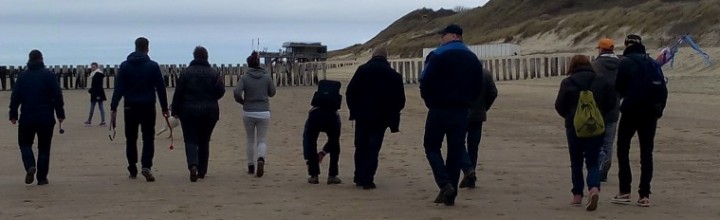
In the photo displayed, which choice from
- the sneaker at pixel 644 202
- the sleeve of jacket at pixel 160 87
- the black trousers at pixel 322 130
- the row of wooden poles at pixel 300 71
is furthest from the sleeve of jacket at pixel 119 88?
the row of wooden poles at pixel 300 71

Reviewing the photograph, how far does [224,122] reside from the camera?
72.8ft

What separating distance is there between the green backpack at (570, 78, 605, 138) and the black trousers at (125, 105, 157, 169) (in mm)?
4631

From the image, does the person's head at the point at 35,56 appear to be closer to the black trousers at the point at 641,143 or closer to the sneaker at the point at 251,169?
the sneaker at the point at 251,169

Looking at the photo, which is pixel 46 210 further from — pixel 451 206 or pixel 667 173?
pixel 667 173

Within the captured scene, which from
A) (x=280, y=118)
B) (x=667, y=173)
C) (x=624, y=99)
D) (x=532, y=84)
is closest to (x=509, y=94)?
(x=532, y=84)

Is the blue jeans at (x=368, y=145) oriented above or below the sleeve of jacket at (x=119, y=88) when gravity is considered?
below

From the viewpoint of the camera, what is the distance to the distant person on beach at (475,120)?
1091cm

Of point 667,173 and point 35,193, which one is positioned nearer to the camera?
point 35,193

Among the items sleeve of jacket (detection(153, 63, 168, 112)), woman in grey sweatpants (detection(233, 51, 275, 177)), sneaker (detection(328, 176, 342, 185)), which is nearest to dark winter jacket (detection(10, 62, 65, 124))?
sleeve of jacket (detection(153, 63, 168, 112))

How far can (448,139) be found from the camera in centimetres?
970

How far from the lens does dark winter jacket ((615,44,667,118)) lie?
31.2 ft

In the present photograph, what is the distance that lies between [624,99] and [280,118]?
14706 millimetres

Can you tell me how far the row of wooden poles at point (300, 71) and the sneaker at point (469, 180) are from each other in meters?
33.3

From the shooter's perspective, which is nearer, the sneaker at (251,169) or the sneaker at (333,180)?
the sneaker at (333,180)
